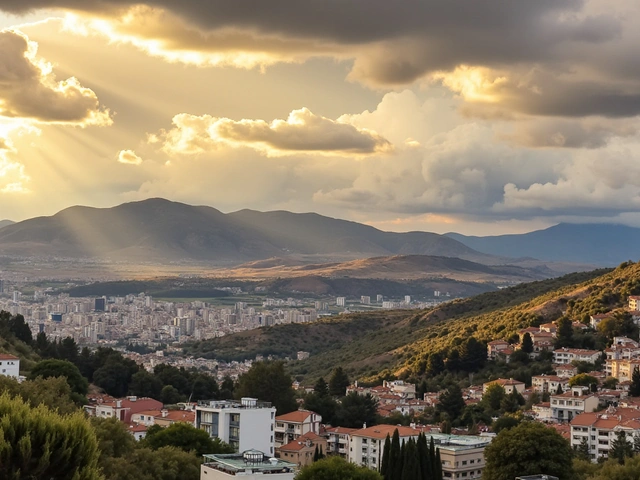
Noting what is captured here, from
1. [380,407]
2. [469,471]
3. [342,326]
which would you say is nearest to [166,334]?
[342,326]

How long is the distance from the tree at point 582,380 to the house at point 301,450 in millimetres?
20173

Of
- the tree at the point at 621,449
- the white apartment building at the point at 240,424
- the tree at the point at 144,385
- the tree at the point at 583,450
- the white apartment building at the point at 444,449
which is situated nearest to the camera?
the white apartment building at the point at 444,449


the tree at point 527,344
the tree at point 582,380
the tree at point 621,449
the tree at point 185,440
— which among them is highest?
the tree at point 527,344

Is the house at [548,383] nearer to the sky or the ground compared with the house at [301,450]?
nearer to the sky

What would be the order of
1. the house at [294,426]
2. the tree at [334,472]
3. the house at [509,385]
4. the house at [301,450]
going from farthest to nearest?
the house at [509,385] < the house at [294,426] < the house at [301,450] < the tree at [334,472]

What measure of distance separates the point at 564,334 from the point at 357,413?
2444 centimetres

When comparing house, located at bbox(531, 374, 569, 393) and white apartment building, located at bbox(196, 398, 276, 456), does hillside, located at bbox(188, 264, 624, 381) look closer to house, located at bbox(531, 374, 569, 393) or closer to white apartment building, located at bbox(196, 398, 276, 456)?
house, located at bbox(531, 374, 569, 393)

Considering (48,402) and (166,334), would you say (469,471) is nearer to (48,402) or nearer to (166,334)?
(48,402)

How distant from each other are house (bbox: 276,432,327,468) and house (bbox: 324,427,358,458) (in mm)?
1236

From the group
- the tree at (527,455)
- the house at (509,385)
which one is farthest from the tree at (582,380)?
the tree at (527,455)

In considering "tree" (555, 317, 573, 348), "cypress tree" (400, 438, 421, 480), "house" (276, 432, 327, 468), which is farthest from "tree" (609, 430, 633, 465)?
"tree" (555, 317, 573, 348)

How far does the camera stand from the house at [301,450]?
4628cm

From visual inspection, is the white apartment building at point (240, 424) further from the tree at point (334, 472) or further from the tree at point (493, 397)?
the tree at point (493, 397)

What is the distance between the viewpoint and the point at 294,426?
1966 inches
